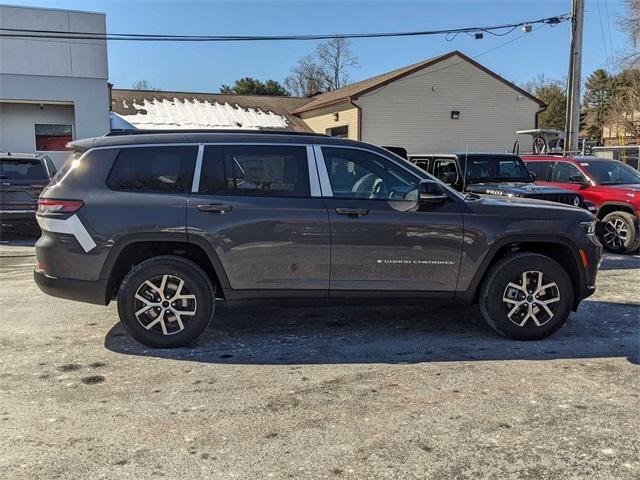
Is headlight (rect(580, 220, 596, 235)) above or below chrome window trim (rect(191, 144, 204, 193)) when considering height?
below

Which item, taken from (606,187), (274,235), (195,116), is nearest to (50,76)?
(195,116)

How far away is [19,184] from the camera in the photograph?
36.9 feet

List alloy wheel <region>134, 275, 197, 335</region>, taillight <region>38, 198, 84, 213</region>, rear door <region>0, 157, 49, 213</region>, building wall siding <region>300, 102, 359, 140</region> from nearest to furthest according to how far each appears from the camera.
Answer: taillight <region>38, 198, 84, 213</region> → alloy wheel <region>134, 275, 197, 335</region> → rear door <region>0, 157, 49, 213</region> → building wall siding <region>300, 102, 359, 140</region>

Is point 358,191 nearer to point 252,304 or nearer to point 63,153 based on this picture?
point 252,304

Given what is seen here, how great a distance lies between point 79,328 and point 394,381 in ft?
10.8

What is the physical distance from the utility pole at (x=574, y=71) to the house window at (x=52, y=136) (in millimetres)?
16174

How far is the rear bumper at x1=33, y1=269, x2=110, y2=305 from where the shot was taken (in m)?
4.83

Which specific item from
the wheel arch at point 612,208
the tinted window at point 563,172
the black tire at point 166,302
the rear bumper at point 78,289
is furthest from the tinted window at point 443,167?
the rear bumper at point 78,289

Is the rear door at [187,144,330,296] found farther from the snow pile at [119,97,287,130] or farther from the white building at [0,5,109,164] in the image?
the snow pile at [119,97,287,130]

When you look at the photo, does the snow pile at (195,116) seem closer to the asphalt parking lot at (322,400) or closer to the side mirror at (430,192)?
the asphalt parking lot at (322,400)

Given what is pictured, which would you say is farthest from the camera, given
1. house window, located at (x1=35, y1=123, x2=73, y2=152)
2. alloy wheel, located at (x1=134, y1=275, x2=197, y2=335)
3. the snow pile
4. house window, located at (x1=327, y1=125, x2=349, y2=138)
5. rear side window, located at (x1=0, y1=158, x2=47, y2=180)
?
house window, located at (x1=327, y1=125, x2=349, y2=138)

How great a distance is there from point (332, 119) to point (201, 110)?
6181 millimetres

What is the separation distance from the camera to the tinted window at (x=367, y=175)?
16.5ft

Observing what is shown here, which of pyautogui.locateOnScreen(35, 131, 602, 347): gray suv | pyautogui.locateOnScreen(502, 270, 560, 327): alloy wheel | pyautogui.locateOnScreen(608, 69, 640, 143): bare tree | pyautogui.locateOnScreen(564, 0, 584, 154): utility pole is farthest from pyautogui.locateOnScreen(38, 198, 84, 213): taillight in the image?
pyautogui.locateOnScreen(608, 69, 640, 143): bare tree
